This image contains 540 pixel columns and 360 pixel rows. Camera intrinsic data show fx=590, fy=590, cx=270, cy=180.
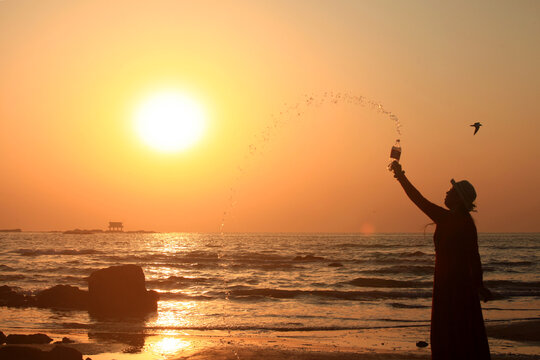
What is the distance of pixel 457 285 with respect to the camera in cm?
595

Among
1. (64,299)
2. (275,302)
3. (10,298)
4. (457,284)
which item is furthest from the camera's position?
(275,302)

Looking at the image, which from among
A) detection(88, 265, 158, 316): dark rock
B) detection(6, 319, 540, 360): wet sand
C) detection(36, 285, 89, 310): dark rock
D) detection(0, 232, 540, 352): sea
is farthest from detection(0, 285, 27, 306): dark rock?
detection(6, 319, 540, 360): wet sand

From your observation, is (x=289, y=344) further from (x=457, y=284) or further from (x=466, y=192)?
(x=466, y=192)

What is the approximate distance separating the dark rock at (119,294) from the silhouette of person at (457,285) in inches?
639

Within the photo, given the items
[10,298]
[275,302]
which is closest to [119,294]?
[10,298]

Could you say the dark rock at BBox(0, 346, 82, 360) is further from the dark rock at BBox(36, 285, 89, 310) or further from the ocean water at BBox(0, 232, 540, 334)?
the dark rock at BBox(36, 285, 89, 310)

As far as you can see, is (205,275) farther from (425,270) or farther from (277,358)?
(277,358)

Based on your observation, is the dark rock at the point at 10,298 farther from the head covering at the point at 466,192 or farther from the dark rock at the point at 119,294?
the head covering at the point at 466,192

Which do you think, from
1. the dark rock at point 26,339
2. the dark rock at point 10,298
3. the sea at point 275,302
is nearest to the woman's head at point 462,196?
the sea at point 275,302

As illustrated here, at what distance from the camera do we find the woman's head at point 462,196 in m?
6.07

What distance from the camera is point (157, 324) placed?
1752cm

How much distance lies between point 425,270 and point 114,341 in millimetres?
33784

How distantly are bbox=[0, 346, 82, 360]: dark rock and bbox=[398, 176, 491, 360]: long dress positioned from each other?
7.05 metres

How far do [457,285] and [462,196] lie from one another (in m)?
0.91
